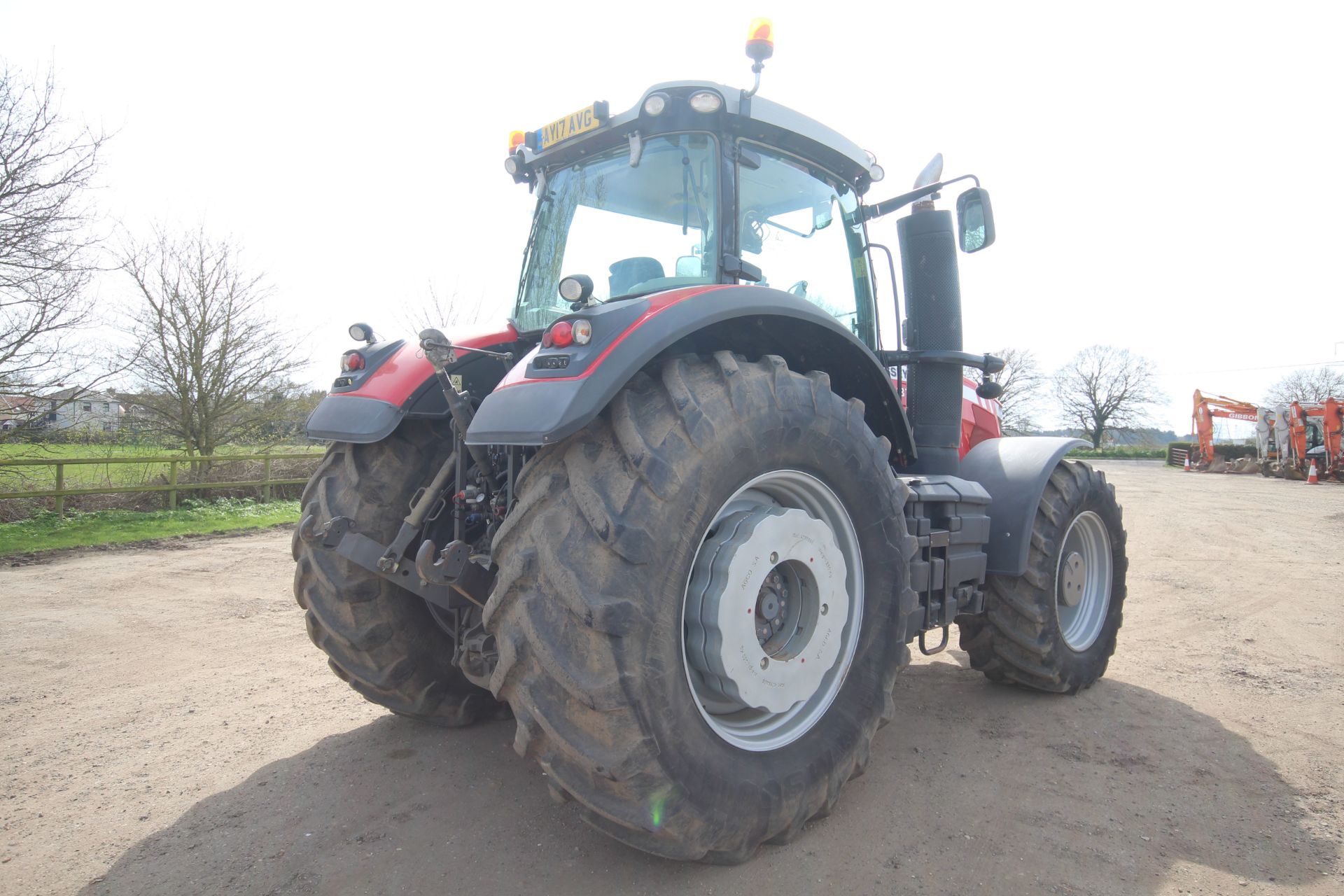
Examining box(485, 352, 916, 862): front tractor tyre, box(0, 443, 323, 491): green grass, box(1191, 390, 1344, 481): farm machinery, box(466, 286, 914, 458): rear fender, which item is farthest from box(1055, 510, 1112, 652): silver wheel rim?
box(1191, 390, 1344, 481): farm machinery

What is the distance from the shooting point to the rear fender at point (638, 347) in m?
1.81

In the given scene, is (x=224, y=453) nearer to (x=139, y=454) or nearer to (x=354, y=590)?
(x=139, y=454)

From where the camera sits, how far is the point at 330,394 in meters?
2.84

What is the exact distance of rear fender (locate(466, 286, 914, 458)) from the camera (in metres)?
1.81

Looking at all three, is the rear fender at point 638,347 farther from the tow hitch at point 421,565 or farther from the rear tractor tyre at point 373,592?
the rear tractor tyre at point 373,592

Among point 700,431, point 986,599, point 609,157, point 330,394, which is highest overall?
point 609,157

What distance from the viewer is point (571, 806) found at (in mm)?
2234

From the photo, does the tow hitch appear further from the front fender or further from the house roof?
the house roof

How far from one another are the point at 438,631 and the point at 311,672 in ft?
5.40

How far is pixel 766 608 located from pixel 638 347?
900 millimetres

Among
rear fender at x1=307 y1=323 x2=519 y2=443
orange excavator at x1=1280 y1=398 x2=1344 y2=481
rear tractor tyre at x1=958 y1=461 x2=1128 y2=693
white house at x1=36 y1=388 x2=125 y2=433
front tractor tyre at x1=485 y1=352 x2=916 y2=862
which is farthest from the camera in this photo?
orange excavator at x1=1280 y1=398 x2=1344 y2=481

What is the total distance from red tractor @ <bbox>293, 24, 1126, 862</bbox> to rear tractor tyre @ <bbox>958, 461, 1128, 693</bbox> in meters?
0.02

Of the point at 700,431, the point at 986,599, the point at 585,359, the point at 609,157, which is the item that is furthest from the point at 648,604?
the point at 986,599

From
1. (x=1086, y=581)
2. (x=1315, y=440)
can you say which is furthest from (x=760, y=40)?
(x=1315, y=440)
